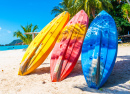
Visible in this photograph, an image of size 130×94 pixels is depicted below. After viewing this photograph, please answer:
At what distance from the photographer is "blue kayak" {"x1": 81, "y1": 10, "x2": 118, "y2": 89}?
305 cm

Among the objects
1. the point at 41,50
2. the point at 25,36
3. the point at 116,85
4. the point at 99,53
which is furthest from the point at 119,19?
the point at 116,85

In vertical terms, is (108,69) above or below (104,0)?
below

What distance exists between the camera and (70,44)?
4.27m

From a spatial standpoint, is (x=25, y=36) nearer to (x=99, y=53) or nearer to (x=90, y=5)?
(x=90, y=5)

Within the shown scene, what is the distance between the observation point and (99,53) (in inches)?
129

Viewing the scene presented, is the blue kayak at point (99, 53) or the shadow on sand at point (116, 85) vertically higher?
the blue kayak at point (99, 53)

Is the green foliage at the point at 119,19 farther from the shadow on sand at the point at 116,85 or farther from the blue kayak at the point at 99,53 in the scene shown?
the shadow on sand at the point at 116,85

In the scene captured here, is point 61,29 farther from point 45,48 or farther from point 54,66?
point 54,66

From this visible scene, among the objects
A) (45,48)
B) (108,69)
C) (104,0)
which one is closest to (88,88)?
(108,69)

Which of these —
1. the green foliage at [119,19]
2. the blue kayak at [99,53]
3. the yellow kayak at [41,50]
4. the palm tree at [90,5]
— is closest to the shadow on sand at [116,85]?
the blue kayak at [99,53]

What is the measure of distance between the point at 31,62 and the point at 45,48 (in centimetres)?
66

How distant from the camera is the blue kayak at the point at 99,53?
10.0ft

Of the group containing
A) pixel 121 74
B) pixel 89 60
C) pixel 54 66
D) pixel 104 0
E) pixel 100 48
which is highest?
pixel 104 0

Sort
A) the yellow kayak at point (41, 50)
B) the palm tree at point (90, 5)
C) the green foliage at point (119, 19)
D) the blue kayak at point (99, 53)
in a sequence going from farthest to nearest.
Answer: the green foliage at point (119, 19)
the palm tree at point (90, 5)
the yellow kayak at point (41, 50)
the blue kayak at point (99, 53)
